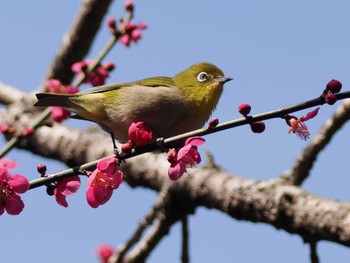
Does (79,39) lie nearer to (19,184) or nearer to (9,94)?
(9,94)

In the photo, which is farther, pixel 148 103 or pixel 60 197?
pixel 148 103

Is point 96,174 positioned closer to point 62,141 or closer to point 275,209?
point 275,209

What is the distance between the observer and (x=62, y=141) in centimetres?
643

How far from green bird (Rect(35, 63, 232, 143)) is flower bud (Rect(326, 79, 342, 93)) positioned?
5.59 ft

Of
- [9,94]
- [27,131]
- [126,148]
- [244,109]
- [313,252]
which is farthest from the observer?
[9,94]

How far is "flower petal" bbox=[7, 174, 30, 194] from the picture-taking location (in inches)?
131

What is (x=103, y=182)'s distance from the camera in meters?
3.59

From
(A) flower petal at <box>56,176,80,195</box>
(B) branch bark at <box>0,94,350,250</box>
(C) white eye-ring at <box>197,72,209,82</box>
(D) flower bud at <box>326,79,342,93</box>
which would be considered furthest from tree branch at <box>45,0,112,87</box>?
(D) flower bud at <box>326,79,342,93</box>

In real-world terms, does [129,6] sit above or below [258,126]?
above

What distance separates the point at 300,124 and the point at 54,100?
1.99m

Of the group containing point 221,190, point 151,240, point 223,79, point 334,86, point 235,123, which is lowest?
point 235,123

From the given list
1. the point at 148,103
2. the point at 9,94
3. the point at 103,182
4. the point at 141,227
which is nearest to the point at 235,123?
the point at 103,182

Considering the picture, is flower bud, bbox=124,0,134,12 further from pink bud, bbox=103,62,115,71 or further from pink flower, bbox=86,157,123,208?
pink flower, bbox=86,157,123,208

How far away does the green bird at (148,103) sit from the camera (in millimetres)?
4676
